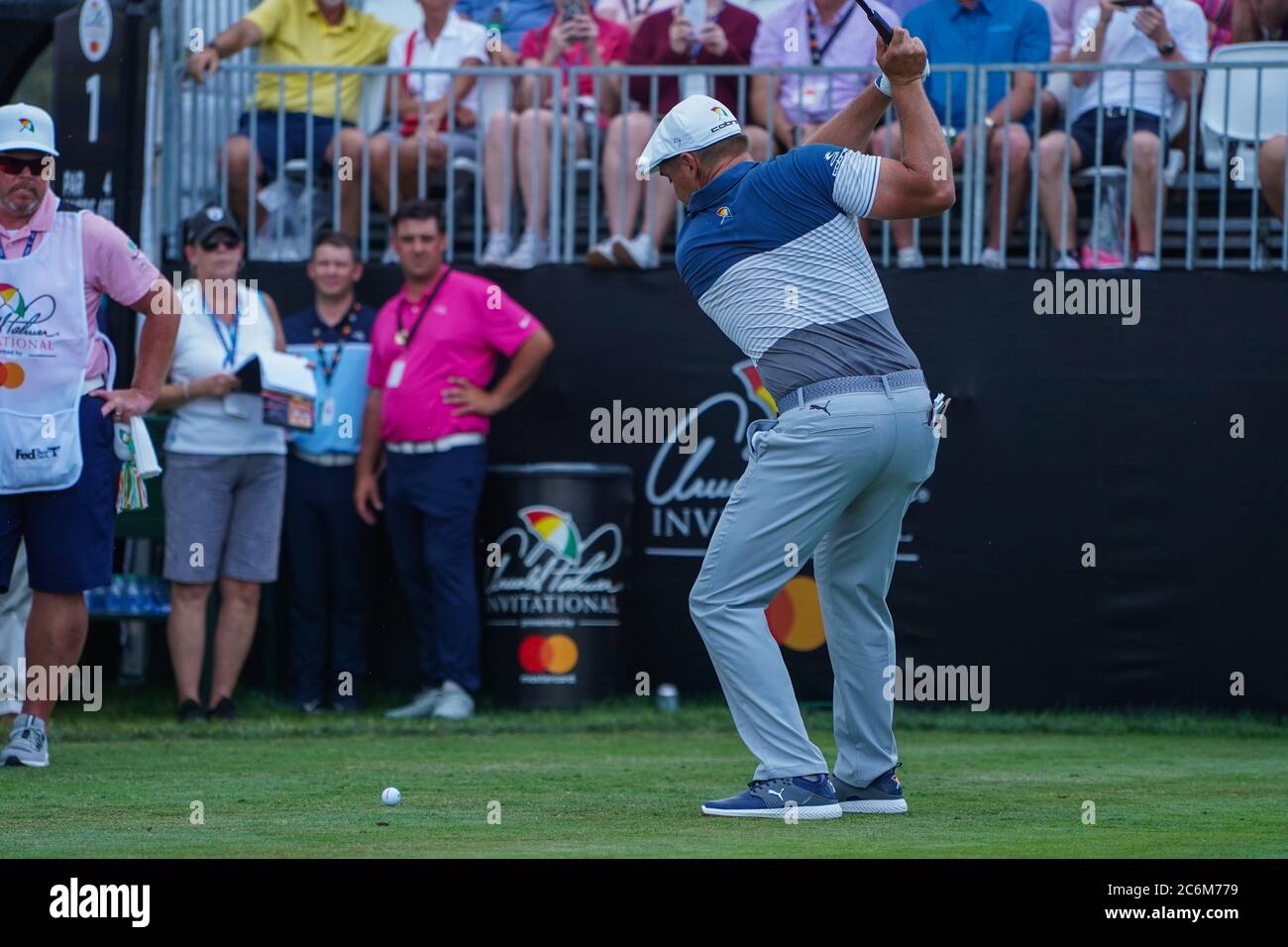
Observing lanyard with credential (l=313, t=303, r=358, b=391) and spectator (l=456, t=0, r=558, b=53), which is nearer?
lanyard with credential (l=313, t=303, r=358, b=391)

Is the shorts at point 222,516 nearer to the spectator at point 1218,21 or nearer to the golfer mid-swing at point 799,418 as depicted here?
the golfer mid-swing at point 799,418

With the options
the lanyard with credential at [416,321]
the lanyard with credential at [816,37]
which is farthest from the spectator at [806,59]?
the lanyard with credential at [416,321]

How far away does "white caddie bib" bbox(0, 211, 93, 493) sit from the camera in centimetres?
821

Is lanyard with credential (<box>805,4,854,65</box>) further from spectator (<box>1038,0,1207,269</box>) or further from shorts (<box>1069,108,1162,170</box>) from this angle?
shorts (<box>1069,108,1162,170</box>)

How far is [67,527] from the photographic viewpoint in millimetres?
8383

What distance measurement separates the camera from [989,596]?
10.9m

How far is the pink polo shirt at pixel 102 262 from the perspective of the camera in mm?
8391

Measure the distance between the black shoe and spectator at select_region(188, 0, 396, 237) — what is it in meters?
2.83

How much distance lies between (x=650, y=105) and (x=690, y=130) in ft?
16.4

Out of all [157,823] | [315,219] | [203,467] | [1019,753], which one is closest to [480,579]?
[203,467]

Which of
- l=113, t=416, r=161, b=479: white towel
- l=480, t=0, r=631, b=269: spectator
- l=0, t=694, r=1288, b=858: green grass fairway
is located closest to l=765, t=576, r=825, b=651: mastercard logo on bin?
l=0, t=694, r=1288, b=858: green grass fairway

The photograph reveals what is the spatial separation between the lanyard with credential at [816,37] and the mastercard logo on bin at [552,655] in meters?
3.55

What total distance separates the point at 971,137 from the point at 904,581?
240 cm

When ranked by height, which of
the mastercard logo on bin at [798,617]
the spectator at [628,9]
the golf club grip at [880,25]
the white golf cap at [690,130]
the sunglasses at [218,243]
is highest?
the spectator at [628,9]
